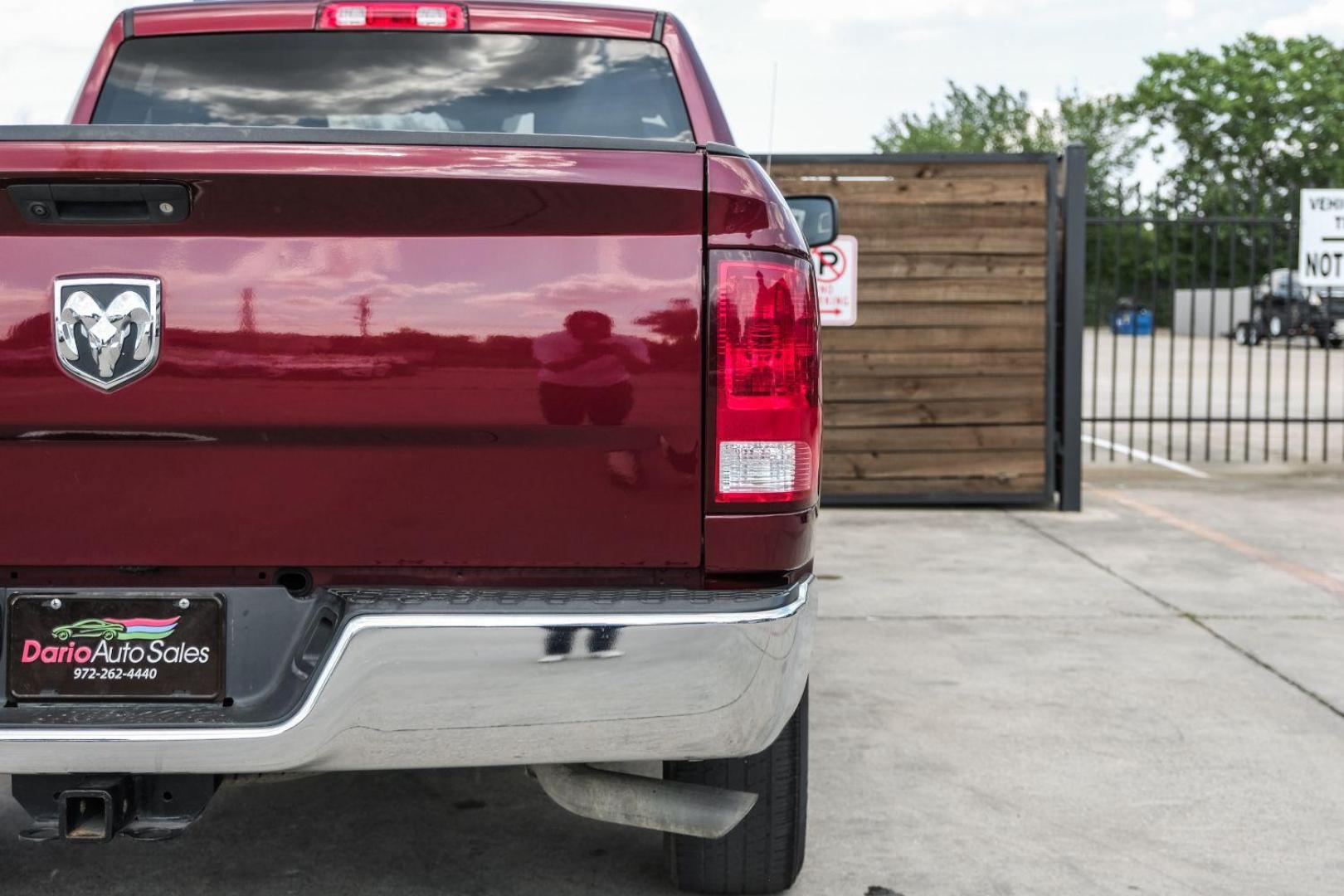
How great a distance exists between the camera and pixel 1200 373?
934 inches

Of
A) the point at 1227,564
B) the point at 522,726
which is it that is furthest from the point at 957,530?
the point at 522,726

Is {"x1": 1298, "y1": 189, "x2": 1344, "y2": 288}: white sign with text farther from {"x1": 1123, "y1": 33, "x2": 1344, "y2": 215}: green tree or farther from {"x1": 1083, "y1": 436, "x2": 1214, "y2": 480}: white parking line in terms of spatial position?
{"x1": 1123, "y1": 33, "x2": 1344, "y2": 215}: green tree

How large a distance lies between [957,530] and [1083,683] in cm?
343

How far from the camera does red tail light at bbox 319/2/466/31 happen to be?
3.79 metres

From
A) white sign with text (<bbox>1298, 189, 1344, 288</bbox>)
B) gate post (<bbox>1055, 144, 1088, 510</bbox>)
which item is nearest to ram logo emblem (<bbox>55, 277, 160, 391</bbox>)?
gate post (<bbox>1055, 144, 1088, 510</bbox>)

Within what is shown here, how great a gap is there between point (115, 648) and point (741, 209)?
1252 millimetres

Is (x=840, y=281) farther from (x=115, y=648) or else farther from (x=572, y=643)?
(x=115, y=648)

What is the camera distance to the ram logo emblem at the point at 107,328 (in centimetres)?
240

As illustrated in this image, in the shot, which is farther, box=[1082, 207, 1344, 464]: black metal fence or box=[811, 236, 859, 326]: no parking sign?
box=[1082, 207, 1344, 464]: black metal fence

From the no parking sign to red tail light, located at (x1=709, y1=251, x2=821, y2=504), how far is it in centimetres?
649

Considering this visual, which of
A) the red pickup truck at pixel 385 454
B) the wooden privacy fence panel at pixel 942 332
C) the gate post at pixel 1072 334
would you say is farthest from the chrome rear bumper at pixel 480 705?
the gate post at pixel 1072 334

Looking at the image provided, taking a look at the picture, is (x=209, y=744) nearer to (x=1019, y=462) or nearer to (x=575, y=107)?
(x=575, y=107)

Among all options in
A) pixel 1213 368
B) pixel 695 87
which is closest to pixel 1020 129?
pixel 1213 368

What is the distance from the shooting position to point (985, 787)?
4.09 metres
